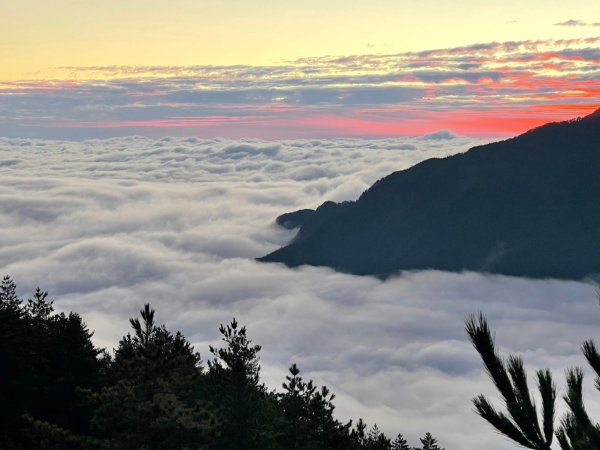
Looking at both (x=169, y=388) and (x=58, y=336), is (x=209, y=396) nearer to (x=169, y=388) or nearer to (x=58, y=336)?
(x=58, y=336)

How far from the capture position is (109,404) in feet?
97.9

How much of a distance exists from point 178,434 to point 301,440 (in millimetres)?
15453

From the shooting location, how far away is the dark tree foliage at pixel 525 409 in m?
11.6

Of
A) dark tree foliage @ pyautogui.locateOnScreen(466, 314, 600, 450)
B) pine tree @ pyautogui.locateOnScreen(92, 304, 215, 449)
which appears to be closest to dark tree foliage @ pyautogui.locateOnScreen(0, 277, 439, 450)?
pine tree @ pyautogui.locateOnScreen(92, 304, 215, 449)

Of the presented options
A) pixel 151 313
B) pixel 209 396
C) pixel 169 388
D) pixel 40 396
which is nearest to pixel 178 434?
pixel 169 388

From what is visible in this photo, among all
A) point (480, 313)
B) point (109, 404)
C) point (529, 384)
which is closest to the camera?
point (480, 313)

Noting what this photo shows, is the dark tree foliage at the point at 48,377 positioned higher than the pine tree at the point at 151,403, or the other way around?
the dark tree foliage at the point at 48,377

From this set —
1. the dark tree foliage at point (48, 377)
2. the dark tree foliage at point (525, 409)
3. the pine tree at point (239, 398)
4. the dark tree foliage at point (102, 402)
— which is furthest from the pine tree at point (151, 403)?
the dark tree foliage at point (525, 409)

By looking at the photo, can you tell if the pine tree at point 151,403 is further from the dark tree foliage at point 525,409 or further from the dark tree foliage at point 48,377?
the dark tree foliage at point 525,409

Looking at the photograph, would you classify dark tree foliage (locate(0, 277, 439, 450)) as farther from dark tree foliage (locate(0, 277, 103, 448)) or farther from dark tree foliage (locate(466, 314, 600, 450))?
dark tree foliage (locate(466, 314, 600, 450))

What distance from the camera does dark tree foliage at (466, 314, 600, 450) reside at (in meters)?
11.6

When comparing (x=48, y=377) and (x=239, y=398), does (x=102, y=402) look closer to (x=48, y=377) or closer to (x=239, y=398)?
(x=239, y=398)

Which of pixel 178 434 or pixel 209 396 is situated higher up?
pixel 209 396

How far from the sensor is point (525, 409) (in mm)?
11734
